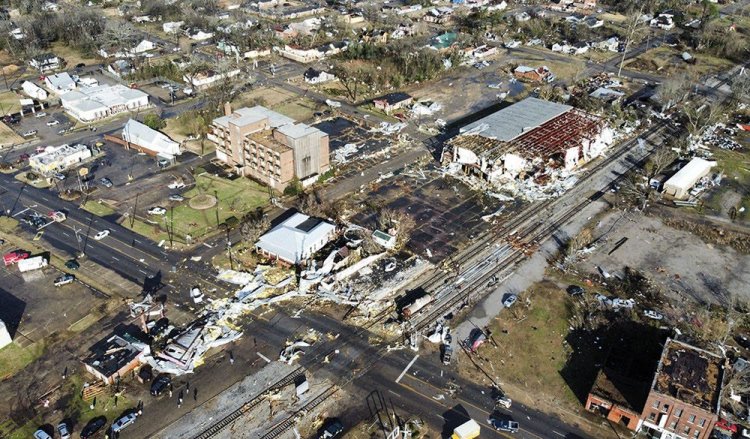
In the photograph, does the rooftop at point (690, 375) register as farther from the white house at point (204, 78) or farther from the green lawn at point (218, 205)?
the white house at point (204, 78)

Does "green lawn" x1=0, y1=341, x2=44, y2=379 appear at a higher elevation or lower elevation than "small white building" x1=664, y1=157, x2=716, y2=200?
lower

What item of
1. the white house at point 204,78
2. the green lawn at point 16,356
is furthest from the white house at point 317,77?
the green lawn at point 16,356

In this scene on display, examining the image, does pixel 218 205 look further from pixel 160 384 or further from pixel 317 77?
pixel 317 77

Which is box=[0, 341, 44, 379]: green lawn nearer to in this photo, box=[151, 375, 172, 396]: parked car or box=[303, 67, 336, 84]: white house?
box=[151, 375, 172, 396]: parked car

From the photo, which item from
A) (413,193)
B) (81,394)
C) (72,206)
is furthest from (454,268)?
(72,206)

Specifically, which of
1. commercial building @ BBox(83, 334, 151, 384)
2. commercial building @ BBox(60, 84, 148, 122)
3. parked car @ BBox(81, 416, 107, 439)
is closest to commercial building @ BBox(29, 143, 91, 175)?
commercial building @ BBox(60, 84, 148, 122)

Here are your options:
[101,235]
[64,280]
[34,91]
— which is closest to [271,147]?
[101,235]
